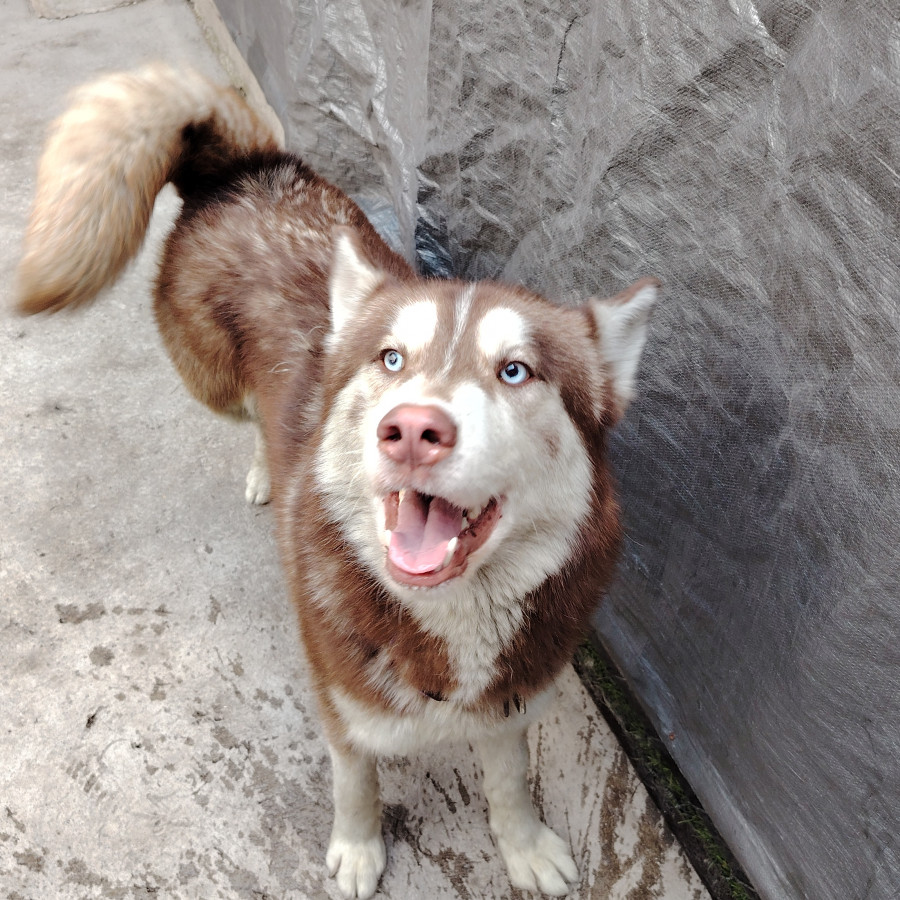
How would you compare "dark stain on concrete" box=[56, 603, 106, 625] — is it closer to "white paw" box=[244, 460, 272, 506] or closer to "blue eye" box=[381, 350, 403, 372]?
"white paw" box=[244, 460, 272, 506]

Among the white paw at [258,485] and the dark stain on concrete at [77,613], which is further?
the white paw at [258,485]

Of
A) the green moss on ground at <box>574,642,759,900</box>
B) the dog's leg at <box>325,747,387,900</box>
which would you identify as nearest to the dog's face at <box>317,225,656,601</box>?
the dog's leg at <box>325,747,387,900</box>

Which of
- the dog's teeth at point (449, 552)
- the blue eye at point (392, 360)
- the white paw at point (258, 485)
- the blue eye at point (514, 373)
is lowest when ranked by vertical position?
the white paw at point (258, 485)

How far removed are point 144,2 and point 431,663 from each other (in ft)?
18.2

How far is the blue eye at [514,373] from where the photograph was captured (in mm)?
1677

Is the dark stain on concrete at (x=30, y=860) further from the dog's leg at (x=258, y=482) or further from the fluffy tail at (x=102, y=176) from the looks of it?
the fluffy tail at (x=102, y=176)

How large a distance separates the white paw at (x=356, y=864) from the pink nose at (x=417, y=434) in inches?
51.6

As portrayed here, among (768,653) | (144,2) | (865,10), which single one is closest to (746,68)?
(865,10)

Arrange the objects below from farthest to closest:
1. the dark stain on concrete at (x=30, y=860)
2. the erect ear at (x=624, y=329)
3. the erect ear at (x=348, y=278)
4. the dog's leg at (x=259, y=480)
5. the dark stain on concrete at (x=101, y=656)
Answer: the dog's leg at (x=259, y=480)
the dark stain on concrete at (x=101, y=656)
the dark stain on concrete at (x=30, y=860)
the erect ear at (x=348, y=278)
the erect ear at (x=624, y=329)

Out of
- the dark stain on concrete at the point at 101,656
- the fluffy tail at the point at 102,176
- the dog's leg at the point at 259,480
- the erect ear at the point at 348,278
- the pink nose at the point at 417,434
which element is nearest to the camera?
the pink nose at the point at 417,434

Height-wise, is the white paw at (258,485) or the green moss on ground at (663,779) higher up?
the green moss on ground at (663,779)

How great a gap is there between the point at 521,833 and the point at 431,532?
3.64 feet

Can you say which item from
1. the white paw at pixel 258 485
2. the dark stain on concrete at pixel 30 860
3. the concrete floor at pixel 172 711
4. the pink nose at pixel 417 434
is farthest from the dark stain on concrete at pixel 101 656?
the pink nose at pixel 417 434

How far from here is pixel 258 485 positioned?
305 cm
